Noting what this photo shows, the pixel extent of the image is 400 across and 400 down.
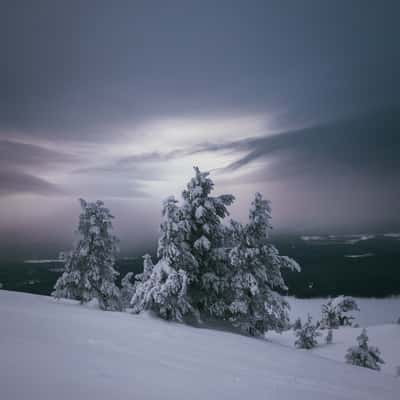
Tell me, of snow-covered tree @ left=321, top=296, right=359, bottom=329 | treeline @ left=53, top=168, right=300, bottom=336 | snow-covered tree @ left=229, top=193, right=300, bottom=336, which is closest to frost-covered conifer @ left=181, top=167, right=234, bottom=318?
treeline @ left=53, top=168, right=300, bottom=336

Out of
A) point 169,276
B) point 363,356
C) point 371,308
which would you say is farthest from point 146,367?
point 371,308

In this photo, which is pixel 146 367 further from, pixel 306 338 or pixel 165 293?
pixel 306 338

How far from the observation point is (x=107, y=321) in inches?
371

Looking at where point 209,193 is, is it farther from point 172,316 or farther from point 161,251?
point 172,316

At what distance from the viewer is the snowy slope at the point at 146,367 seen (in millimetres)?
4309

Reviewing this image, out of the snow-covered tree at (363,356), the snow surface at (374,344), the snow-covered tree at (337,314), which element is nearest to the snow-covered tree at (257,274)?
the snow-covered tree at (363,356)

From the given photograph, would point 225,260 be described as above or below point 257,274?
above

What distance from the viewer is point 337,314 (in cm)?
6241

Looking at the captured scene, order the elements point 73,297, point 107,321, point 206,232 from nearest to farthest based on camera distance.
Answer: point 107,321, point 206,232, point 73,297

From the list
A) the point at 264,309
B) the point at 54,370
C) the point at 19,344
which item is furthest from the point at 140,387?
the point at 264,309

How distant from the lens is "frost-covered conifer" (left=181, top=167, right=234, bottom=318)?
15.4 meters

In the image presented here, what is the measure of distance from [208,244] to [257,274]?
3.85 metres

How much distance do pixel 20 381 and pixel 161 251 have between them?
1009cm

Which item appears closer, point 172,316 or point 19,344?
point 19,344
